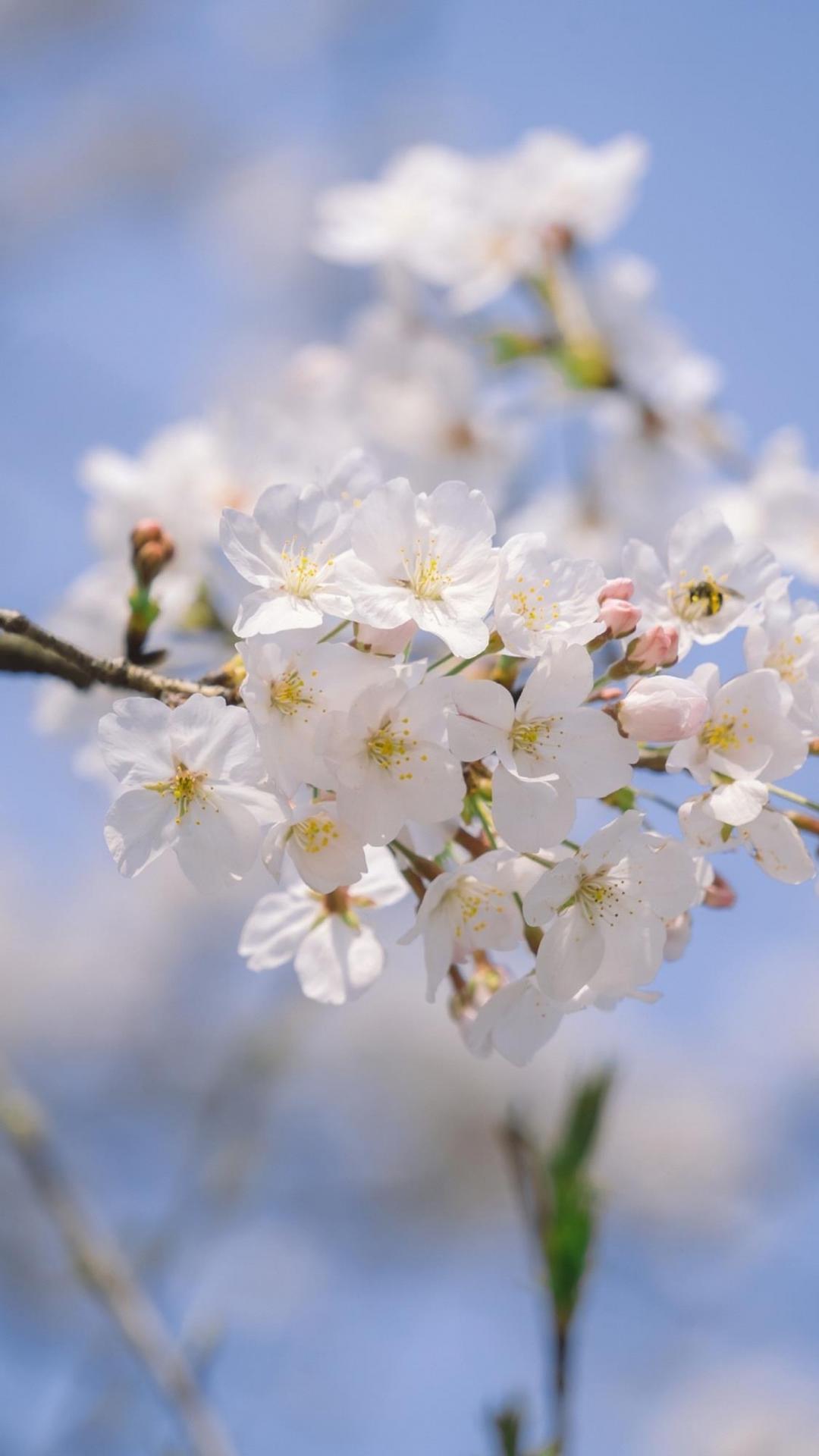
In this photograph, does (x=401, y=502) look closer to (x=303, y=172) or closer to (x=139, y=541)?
(x=139, y=541)

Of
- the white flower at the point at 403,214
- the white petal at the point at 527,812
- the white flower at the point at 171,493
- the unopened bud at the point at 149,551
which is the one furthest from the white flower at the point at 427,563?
the white flower at the point at 403,214

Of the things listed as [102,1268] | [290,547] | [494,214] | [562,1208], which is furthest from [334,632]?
[494,214]

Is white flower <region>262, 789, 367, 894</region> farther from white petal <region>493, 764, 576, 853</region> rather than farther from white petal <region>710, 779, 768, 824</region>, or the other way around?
white petal <region>710, 779, 768, 824</region>

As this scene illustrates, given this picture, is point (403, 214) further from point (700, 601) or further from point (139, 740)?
point (139, 740)

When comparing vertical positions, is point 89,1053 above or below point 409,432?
below

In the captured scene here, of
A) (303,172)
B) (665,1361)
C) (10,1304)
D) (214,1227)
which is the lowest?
(665,1361)

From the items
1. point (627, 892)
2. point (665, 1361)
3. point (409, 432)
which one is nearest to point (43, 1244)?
point (665, 1361)
